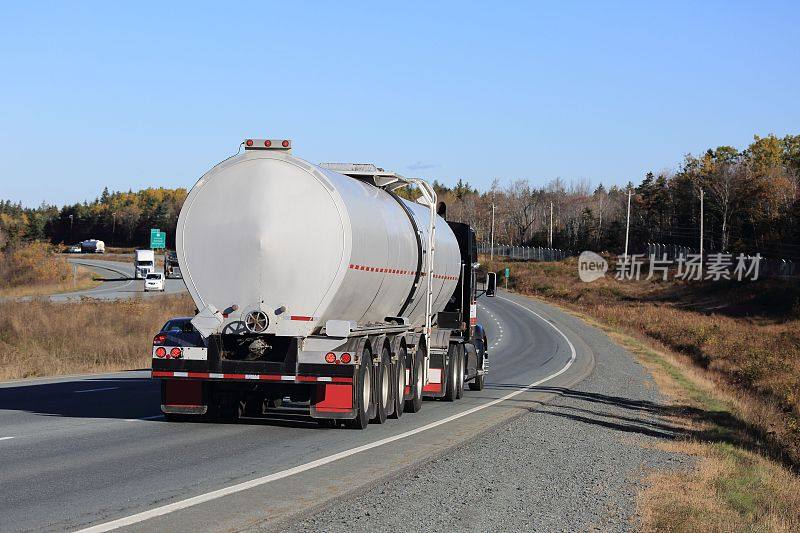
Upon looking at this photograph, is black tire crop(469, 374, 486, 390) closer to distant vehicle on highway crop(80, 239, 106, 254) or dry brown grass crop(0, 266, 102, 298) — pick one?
dry brown grass crop(0, 266, 102, 298)

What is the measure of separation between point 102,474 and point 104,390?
461 inches

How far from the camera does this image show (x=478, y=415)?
1995cm

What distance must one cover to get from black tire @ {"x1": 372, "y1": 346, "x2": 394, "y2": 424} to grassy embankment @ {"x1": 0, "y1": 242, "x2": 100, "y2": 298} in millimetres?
70540

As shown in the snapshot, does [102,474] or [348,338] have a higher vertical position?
[348,338]

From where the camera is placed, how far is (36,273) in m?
92.6

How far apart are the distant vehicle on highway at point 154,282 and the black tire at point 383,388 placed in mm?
68173

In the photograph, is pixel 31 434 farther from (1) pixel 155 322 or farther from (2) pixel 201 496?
(1) pixel 155 322

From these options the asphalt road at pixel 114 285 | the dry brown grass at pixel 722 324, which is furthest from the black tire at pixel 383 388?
the asphalt road at pixel 114 285

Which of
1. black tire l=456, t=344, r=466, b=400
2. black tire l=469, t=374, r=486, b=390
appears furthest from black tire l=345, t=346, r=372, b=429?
black tire l=469, t=374, r=486, b=390

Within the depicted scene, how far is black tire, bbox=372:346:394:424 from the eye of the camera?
55.3 feet

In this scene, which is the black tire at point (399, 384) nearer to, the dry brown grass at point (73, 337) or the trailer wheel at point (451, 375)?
the trailer wheel at point (451, 375)

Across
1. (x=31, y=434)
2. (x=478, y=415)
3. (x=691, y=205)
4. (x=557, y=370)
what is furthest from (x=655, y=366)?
(x=691, y=205)

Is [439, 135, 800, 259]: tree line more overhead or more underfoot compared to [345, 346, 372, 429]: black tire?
more overhead

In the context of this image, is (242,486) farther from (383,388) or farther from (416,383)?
(416,383)
